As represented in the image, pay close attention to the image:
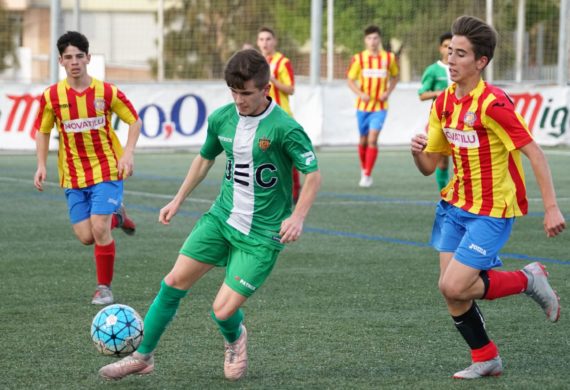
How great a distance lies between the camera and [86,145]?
7242mm

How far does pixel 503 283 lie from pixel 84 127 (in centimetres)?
320

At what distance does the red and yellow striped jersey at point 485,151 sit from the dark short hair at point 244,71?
0.91 metres

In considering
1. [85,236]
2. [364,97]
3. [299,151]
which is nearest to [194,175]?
[299,151]

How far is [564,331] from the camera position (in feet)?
19.6

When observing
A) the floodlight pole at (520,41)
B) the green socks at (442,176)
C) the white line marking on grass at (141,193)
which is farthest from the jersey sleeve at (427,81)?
the floodlight pole at (520,41)

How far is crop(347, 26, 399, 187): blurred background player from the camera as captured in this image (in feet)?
47.2

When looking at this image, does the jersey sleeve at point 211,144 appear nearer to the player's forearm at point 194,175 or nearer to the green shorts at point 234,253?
the player's forearm at point 194,175

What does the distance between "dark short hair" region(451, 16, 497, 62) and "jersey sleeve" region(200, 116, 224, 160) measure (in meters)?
1.17

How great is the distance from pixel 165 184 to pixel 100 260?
767cm

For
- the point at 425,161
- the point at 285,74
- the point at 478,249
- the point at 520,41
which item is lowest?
the point at 478,249

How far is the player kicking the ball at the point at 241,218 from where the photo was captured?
4.92m

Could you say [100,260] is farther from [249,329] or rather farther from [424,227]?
[424,227]

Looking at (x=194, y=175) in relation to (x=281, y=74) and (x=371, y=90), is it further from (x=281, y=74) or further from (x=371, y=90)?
(x=371, y=90)

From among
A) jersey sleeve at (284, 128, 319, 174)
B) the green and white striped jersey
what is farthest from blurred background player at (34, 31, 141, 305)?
jersey sleeve at (284, 128, 319, 174)
